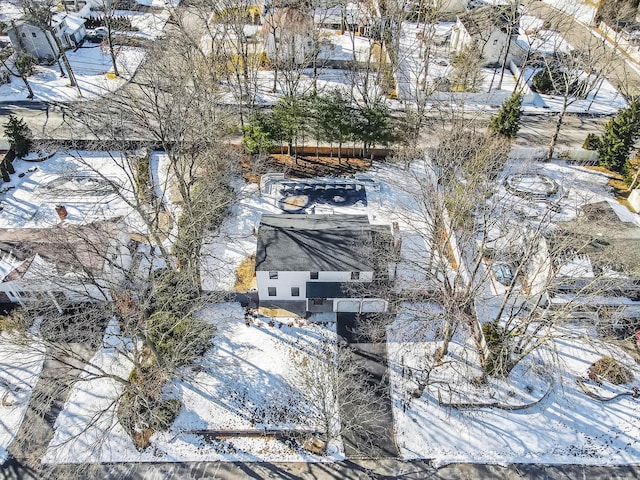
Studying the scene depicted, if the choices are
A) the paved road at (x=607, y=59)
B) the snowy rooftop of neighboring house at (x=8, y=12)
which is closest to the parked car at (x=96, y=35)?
the snowy rooftop of neighboring house at (x=8, y=12)

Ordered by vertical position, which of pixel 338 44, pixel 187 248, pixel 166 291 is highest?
pixel 338 44

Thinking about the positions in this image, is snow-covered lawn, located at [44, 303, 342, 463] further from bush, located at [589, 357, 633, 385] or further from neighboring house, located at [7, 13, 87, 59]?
neighboring house, located at [7, 13, 87, 59]

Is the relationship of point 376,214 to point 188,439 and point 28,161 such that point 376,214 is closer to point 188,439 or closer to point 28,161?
point 188,439

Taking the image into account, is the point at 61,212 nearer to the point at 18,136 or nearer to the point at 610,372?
the point at 18,136

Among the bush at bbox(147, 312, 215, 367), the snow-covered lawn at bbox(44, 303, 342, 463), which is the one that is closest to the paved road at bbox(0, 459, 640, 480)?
the snow-covered lawn at bbox(44, 303, 342, 463)

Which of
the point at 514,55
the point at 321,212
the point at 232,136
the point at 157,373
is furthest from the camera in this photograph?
the point at 514,55

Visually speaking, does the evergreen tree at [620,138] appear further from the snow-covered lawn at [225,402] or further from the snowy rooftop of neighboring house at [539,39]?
the snow-covered lawn at [225,402]

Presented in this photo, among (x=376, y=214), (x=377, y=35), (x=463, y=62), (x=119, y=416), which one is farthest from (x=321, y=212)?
(x=377, y=35)
